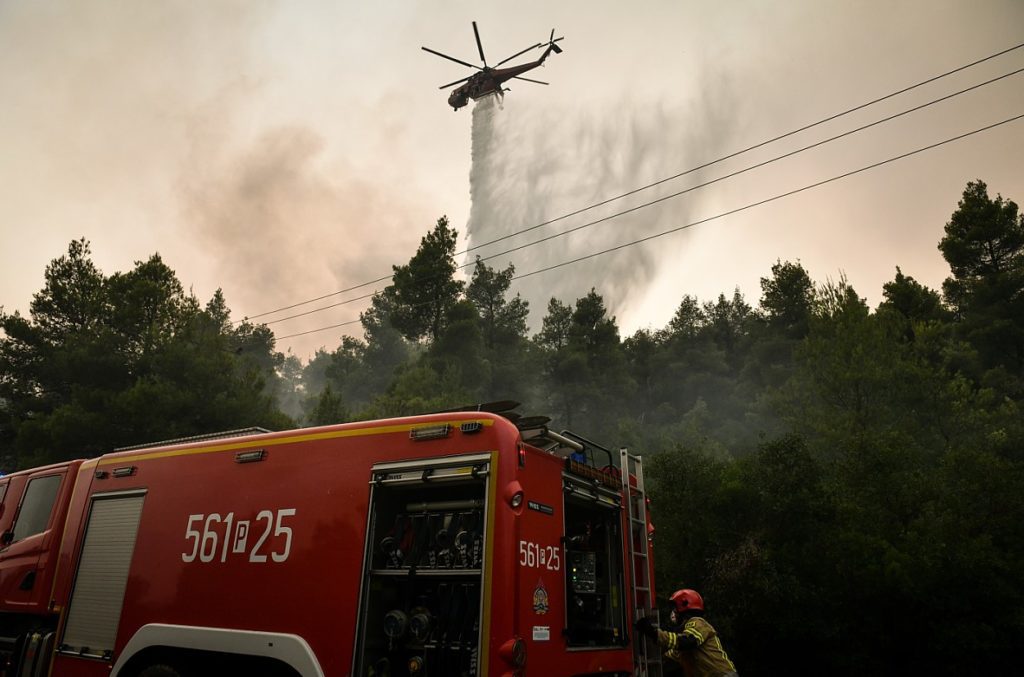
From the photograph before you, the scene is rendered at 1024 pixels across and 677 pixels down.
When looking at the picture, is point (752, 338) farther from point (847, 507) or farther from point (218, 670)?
point (218, 670)

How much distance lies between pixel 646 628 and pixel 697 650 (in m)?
0.84

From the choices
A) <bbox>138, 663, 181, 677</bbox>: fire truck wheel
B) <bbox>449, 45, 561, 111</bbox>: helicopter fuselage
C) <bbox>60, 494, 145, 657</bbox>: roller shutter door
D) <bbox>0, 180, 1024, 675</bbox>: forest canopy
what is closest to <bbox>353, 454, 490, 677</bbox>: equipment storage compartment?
<bbox>138, 663, 181, 677</bbox>: fire truck wheel

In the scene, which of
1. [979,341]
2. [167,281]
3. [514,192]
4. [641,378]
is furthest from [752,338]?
[167,281]

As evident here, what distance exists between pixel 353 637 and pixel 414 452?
147 centimetres

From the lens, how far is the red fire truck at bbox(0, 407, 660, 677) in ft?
15.9

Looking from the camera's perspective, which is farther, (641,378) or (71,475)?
(641,378)

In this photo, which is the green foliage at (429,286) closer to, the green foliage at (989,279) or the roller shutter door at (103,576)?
the green foliage at (989,279)

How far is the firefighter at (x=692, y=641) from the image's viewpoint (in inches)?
240

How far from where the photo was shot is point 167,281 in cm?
3878

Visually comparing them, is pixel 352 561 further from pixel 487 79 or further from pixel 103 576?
pixel 487 79

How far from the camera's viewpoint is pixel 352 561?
5.11 metres

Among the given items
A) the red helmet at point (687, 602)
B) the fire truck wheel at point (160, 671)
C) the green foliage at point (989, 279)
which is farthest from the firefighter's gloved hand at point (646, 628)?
the green foliage at point (989, 279)

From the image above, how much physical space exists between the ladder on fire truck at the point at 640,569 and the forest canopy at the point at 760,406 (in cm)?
1106

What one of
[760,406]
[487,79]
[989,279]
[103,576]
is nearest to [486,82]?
[487,79]
